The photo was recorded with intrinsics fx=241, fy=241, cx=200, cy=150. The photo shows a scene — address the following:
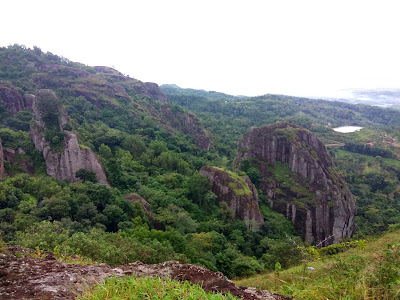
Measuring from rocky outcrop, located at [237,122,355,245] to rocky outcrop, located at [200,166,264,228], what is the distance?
19.9ft

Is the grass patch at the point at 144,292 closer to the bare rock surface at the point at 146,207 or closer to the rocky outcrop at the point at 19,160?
the bare rock surface at the point at 146,207

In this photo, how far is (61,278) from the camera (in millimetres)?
5012

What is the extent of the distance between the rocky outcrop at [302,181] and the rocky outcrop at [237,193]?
6.07m

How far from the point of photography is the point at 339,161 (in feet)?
187

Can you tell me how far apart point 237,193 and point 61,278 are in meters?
23.9

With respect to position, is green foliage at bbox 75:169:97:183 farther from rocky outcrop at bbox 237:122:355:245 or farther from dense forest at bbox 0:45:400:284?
rocky outcrop at bbox 237:122:355:245

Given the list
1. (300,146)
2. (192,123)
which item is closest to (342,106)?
(192,123)

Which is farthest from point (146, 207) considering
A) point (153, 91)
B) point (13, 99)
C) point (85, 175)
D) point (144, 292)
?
point (153, 91)

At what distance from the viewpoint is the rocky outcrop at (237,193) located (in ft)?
88.9

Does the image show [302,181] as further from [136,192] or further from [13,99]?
[13,99]

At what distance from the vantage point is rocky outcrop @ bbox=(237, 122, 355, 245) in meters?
30.4

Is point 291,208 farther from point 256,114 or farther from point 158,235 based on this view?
point 256,114

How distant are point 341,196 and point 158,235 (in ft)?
86.3

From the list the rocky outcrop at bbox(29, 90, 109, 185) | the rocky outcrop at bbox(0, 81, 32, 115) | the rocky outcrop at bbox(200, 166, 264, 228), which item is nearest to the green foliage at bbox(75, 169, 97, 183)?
the rocky outcrop at bbox(29, 90, 109, 185)
